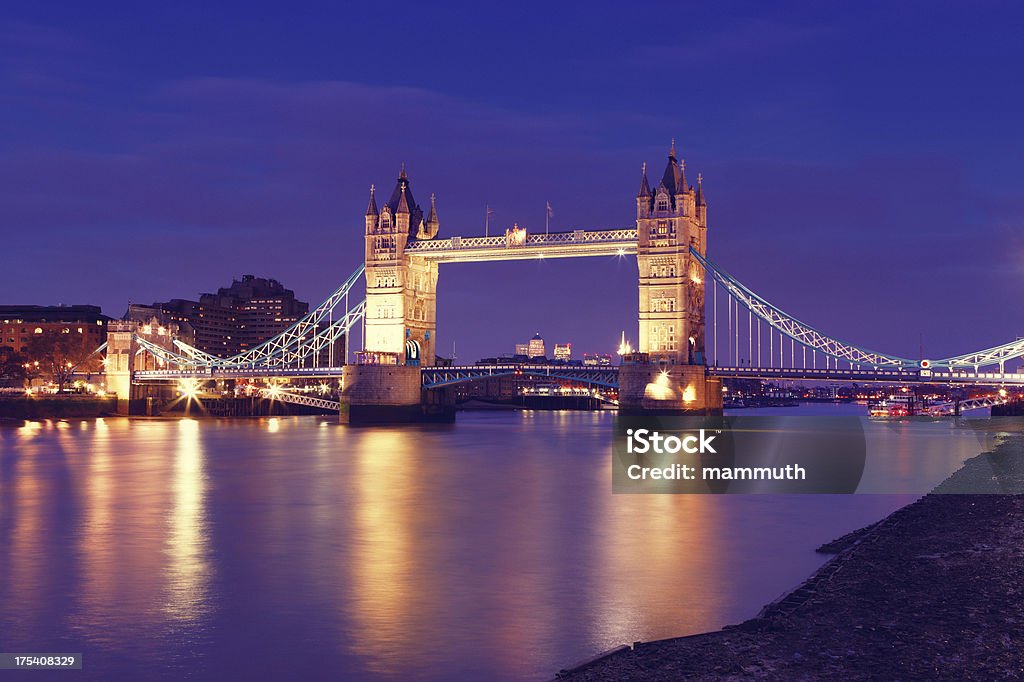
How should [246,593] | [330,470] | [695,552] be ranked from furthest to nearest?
[330,470] < [695,552] < [246,593]

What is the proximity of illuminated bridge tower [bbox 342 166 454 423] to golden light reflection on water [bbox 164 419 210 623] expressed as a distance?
98.7ft

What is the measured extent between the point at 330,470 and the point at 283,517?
12.6 metres

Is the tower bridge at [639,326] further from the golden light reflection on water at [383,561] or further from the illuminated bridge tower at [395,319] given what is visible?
the golden light reflection on water at [383,561]

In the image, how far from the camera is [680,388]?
2488 inches

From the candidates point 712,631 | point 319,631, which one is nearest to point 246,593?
point 319,631

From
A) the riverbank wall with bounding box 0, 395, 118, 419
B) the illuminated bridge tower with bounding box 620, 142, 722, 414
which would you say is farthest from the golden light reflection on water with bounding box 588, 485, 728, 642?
the riverbank wall with bounding box 0, 395, 118, 419

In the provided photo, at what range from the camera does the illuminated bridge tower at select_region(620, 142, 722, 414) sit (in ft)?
207

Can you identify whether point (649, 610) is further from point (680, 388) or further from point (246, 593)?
point (680, 388)

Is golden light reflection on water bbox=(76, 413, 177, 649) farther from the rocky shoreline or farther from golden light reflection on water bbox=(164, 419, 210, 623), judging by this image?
the rocky shoreline

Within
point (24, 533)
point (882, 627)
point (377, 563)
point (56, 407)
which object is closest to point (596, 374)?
point (56, 407)

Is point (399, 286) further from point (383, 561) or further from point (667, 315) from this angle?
point (383, 561)

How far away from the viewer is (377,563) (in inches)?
752

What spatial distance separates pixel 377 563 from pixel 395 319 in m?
53.7

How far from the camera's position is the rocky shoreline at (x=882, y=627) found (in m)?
11.0
